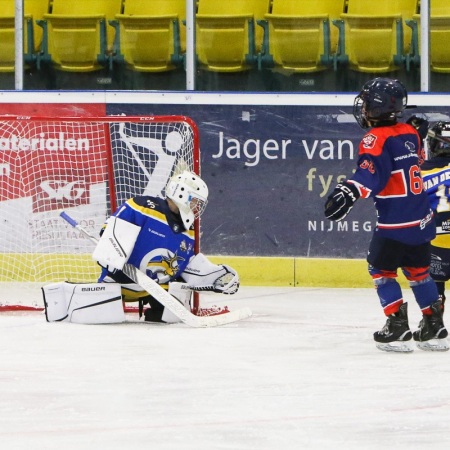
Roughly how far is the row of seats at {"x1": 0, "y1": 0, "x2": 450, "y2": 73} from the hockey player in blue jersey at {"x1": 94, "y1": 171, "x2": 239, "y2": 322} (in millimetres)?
1944

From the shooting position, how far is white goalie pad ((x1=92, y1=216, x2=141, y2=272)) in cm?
602

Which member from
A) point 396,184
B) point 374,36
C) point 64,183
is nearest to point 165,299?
point 396,184

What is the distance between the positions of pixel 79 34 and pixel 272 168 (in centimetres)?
148

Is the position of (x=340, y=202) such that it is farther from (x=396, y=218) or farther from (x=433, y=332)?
(x=433, y=332)

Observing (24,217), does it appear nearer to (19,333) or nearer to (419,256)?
(19,333)

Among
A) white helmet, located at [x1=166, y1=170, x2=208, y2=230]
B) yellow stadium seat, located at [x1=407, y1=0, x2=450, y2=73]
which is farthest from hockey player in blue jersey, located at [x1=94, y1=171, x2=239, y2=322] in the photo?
yellow stadium seat, located at [x1=407, y1=0, x2=450, y2=73]

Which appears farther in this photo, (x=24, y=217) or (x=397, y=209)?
(x=24, y=217)

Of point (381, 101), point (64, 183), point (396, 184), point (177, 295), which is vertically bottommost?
point (177, 295)

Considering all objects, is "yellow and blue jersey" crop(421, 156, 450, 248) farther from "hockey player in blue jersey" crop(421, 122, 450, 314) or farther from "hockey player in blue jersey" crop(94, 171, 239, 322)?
"hockey player in blue jersey" crop(94, 171, 239, 322)

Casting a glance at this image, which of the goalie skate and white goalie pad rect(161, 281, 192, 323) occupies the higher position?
white goalie pad rect(161, 281, 192, 323)

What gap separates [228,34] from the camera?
26.5 feet

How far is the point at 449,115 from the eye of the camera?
775 centimetres

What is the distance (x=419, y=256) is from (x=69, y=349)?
4.81ft

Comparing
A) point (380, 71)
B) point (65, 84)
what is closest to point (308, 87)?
point (380, 71)
